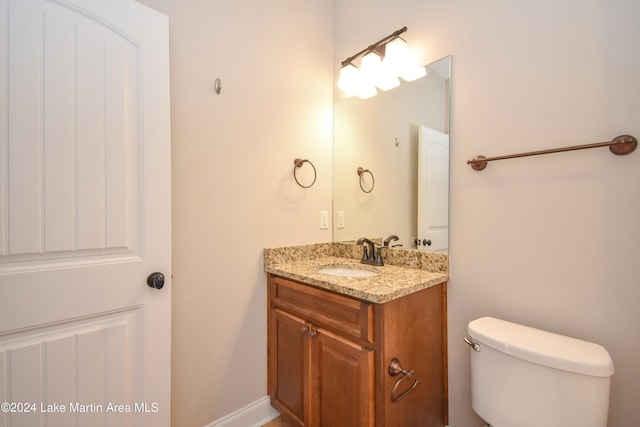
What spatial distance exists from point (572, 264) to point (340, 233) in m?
1.19

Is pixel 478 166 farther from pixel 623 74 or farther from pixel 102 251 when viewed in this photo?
pixel 102 251

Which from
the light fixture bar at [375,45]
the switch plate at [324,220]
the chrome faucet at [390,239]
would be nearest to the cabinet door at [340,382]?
the chrome faucet at [390,239]

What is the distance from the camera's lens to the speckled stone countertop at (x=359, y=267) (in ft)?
3.59

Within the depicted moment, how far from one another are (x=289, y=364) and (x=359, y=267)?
2.10 feet

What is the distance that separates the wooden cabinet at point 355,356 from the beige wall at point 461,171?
0.41 feet

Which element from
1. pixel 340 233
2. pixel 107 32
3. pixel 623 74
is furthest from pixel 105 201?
pixel 623 74

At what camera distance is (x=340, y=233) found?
1.90 metres

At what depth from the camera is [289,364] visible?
142cm

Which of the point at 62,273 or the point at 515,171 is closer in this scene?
the point at 62,273

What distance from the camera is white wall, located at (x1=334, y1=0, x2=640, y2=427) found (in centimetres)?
94

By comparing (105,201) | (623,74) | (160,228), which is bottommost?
(160,228)

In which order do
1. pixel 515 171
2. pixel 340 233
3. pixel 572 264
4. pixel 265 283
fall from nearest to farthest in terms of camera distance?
pixel 572 264, pixel 515 171, pixel 265 283, pixel 340 233

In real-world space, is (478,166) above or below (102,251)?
above

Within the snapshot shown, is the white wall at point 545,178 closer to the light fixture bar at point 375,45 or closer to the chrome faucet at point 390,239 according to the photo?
the light fixture bar at point 375,45
